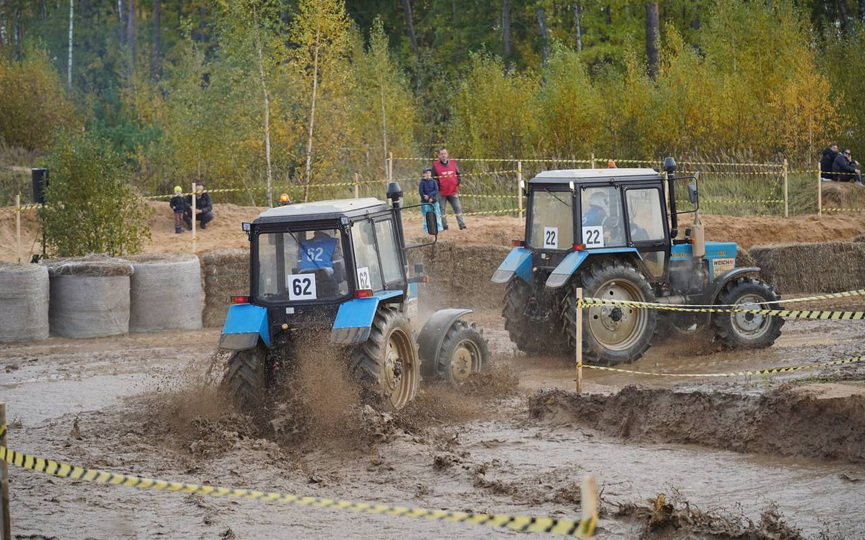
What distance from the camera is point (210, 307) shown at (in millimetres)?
17188

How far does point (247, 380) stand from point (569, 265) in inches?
172

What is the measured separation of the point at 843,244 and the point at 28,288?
470 inches

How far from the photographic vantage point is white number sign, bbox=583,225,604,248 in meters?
13.5

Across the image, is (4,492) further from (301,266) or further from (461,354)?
(461,354)

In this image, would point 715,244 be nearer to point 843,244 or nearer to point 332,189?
point 843,244

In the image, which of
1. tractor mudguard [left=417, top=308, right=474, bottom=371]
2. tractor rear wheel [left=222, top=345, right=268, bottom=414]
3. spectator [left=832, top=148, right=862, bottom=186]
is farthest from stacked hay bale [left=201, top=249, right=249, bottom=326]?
spectator [left=832, top=148, right=862, bottom=186]

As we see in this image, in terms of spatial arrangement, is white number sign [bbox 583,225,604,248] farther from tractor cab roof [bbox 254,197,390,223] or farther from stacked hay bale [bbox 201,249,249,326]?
stacked hay bale [bbox 201,249,249,326]

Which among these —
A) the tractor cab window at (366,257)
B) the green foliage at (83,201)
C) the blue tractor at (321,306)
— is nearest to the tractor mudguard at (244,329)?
the blue tractor at (321,306)

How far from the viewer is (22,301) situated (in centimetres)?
1571

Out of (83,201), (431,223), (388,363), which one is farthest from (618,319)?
(83,201)

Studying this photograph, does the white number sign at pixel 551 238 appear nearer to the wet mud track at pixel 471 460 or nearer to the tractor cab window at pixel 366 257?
the wet mud track at pixel 471 460

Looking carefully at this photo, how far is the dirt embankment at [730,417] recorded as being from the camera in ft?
30.1

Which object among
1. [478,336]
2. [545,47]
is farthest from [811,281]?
[545,47]

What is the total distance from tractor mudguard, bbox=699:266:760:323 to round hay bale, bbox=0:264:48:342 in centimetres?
851
